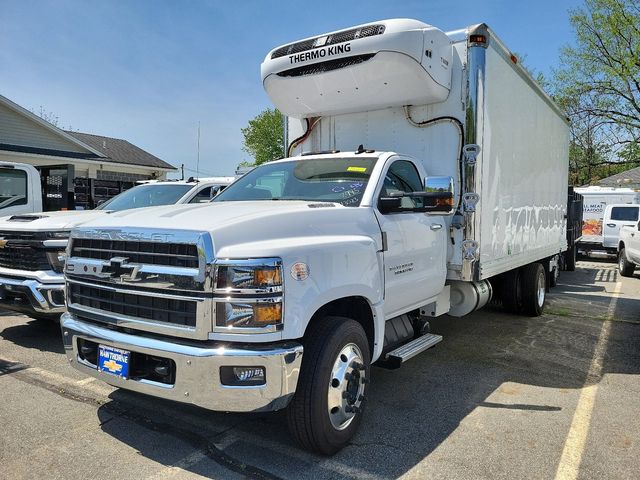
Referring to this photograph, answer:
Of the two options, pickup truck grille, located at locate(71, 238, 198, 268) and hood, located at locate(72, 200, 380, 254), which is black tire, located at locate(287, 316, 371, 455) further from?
pickup truck grille, located at locate(71, 238, 198, 268)

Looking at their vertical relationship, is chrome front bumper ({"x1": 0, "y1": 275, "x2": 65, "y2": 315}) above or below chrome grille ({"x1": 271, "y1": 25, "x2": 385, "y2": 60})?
below

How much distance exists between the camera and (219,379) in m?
2.88

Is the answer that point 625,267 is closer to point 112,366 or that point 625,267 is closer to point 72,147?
point 112,366

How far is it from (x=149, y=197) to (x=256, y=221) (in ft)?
18.3

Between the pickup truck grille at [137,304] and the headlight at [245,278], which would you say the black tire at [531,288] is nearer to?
the headlight at [245,278]

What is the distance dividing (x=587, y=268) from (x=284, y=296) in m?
15.4

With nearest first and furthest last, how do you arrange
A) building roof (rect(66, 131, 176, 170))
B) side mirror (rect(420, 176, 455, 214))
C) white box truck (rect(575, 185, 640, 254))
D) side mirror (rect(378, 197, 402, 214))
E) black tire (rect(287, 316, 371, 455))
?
black tire (rect(287, 316, 371, 455)), side mirror (rect(420, 176, 455, 214)), side mirror (rect(378, 197, 402, 214)), white box truck (rect(575, 185, 640, 254)), building roof (rect(66, 131, 176, 170))

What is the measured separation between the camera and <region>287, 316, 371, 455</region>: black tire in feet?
10.3

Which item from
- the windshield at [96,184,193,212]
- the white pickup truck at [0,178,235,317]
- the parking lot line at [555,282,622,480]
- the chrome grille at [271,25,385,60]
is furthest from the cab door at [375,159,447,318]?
the windshield at [96,184,193,212]

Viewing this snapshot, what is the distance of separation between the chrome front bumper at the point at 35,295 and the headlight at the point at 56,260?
18 cm

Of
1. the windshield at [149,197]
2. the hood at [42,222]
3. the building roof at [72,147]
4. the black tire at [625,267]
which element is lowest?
the black tire at [625,267]

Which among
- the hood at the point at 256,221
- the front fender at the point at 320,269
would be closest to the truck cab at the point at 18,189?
the hood at the point at 256,221

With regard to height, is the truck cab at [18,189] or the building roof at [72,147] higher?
the building roof at [72,147]

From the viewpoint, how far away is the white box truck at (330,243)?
2.91m
